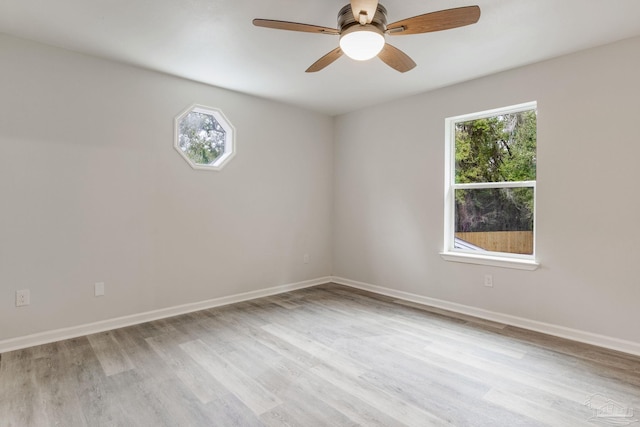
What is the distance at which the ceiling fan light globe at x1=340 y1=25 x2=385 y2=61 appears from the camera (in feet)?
6.30

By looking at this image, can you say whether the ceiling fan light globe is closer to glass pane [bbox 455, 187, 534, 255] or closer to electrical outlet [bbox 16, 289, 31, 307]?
glass pane [bbox 455, 187, 534, 255]

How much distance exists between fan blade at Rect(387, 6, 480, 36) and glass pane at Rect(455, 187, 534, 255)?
1.96 metres

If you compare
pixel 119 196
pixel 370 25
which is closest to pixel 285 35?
pixel 370 25

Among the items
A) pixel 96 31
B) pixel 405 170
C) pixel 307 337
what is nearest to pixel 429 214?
pixel 405 170

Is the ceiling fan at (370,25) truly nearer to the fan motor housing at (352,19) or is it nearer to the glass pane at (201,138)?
the fan motor housing at (352,19)

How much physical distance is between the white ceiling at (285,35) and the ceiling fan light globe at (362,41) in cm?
34

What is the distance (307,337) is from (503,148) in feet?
8.71

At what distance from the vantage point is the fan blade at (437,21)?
1.76 metres

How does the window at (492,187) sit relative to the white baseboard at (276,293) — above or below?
above

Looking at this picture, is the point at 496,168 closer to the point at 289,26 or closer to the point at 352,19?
the point at 352,19

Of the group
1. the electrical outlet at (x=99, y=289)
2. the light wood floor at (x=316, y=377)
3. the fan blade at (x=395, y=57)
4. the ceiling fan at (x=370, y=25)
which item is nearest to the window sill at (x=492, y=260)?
the light wood floor at (x=316, y=377)

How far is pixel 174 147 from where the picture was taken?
3.41 metres

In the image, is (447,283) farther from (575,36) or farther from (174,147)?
(174,147)

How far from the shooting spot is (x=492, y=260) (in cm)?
Answer: 331
